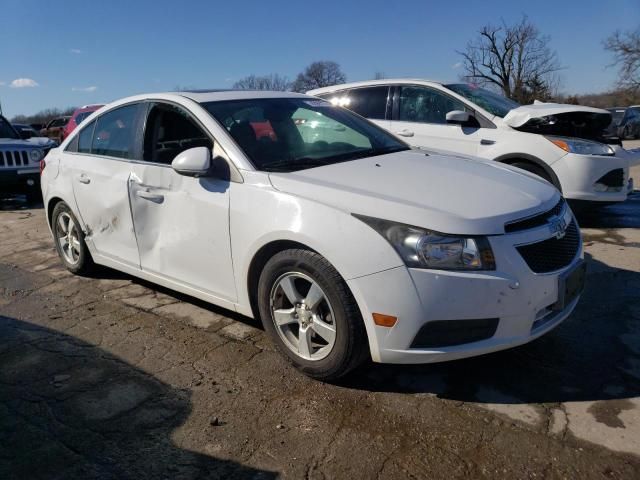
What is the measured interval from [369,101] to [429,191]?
437 centimetres

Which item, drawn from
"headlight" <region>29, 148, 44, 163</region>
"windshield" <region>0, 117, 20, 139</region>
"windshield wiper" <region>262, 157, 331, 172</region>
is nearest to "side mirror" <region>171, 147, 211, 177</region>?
"windshield wiper" <region>262, 157, 331, 172</region>

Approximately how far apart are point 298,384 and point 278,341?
0.28m

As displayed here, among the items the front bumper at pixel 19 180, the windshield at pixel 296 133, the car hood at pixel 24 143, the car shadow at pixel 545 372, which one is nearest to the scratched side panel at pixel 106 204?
the windshield at pixel 296 133

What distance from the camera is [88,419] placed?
2666mm

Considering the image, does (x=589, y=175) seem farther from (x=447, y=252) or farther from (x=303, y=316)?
(x=303, y=316)

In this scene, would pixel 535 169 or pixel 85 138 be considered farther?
pixel 535 169

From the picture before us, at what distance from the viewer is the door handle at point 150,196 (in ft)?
11.9

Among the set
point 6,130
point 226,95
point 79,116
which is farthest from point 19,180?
point 226,95

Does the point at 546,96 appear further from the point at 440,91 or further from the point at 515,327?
the point at 515,327

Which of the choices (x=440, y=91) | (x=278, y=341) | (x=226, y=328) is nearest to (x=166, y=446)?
(x=278, y=341)

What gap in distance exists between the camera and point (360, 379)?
2.92 metres

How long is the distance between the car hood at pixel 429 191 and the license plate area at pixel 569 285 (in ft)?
1.20

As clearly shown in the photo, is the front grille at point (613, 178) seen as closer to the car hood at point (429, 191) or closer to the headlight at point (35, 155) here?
the car hood at point (429, 191)

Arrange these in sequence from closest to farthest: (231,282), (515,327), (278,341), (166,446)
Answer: (166,446) < (515,327) < (278,341) < (231,282)
